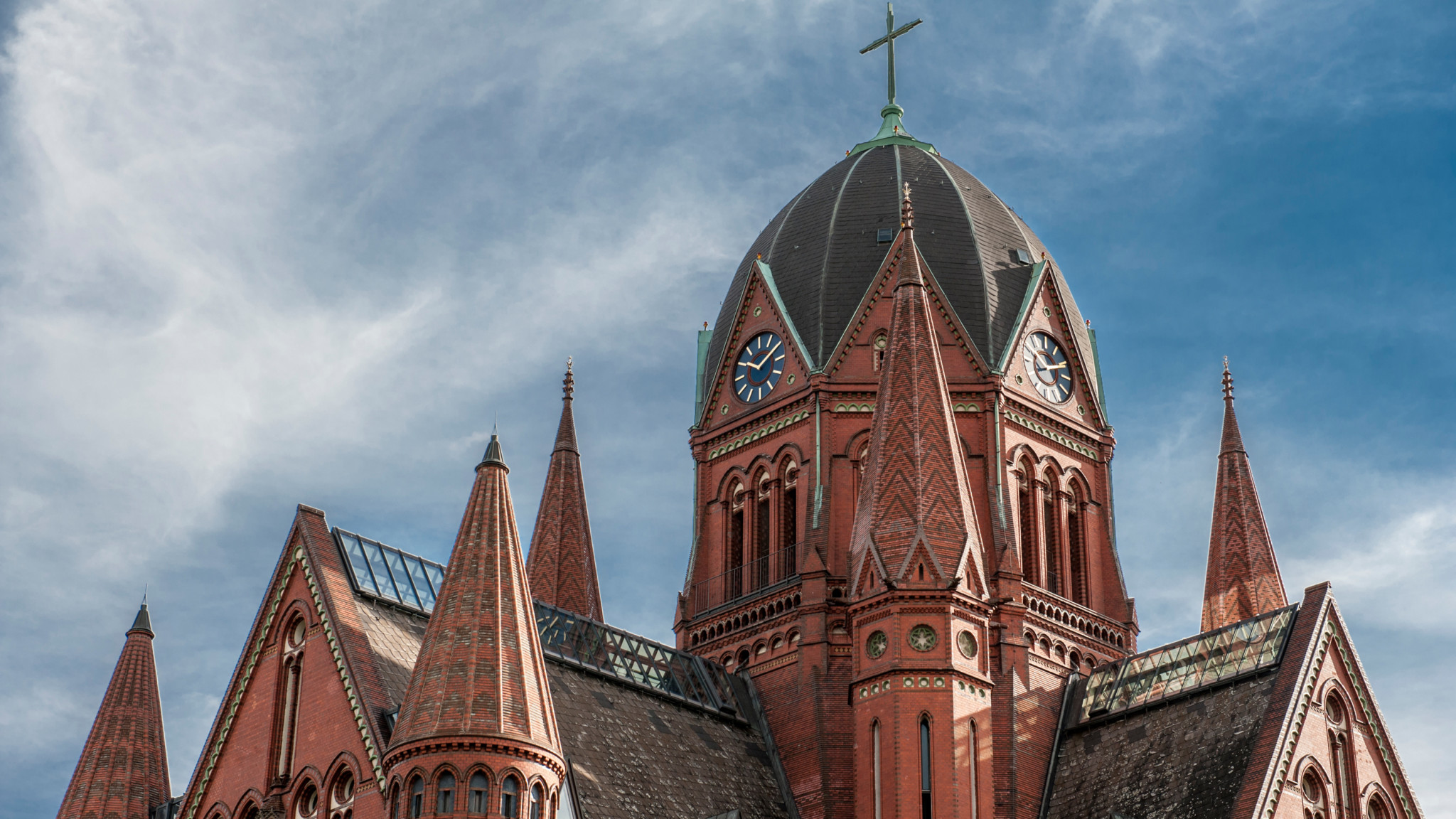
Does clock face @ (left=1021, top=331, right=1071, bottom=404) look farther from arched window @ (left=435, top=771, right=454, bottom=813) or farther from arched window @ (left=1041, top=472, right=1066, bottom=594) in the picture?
arched window @ (left=435, top=771, right=454, bottom=813)

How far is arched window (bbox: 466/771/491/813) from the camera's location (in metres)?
45.5

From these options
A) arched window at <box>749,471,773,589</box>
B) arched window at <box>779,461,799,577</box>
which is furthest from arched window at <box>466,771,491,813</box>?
arched window at <box>749,471,773,589</box>

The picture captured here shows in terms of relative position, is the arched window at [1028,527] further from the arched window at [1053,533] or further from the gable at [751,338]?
the gable at [751,338]

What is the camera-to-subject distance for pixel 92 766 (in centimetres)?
5788

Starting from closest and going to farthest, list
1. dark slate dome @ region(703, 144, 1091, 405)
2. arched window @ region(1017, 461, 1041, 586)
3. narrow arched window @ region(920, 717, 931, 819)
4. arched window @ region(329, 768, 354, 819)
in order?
Answer: arched window @ region(329, 768, 354, 819) < narrow arched window @ region(920, 717, 931, 819) < arched window @ region(1017, 461, 1041, 586) < dark slate dome @ region(703, 144, 1091, 405)

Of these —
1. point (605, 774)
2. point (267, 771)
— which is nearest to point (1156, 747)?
point (605, 774)

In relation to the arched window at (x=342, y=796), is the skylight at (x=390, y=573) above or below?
above

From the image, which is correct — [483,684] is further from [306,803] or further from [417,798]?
[306,803]

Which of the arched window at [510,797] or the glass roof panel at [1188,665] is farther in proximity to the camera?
the glass roof panel at [1188,665]

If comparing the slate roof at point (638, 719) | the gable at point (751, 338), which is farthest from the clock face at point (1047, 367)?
the slate roof at point (638, 719)

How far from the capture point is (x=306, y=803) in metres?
51.5

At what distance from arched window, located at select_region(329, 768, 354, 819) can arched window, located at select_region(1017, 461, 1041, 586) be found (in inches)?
853

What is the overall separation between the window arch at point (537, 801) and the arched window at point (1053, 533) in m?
21.9

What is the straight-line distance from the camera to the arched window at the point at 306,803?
2012 inches
